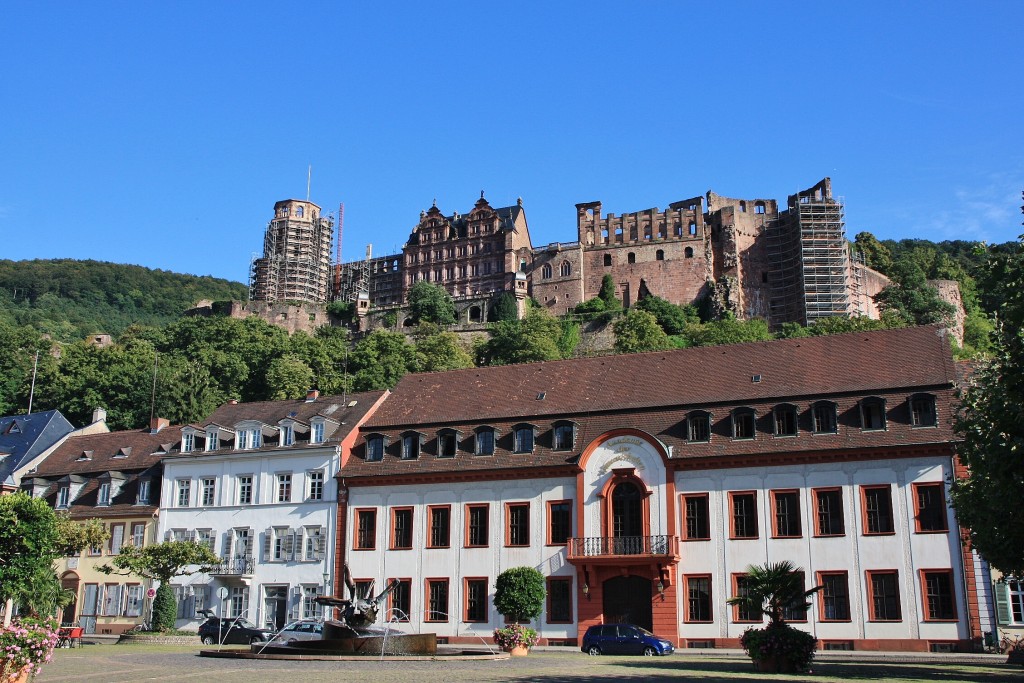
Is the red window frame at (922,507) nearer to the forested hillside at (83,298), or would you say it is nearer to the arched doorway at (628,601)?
the arched doorway at (628,601)

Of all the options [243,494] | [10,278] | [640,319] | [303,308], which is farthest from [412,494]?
[10,278]

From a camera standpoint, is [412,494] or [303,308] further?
[303,308]

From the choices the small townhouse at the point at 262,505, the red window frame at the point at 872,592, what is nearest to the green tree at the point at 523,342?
the small townhouse at the point at 262,505

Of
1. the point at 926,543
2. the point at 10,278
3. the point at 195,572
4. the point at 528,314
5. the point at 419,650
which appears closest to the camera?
the point at 419,650

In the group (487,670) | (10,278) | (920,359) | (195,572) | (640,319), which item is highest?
(10,278)

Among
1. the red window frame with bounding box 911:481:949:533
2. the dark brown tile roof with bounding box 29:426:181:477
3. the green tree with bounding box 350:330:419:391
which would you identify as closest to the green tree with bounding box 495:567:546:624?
the red window frame with bounding box 911:481:949:533

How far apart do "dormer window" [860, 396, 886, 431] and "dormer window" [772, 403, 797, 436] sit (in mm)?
2567

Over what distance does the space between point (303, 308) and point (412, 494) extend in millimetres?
95649

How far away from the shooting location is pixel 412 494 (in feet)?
152

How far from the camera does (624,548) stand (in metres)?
41.3

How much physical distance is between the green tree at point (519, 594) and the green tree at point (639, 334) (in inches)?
2403

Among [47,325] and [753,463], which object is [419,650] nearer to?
[753,463]

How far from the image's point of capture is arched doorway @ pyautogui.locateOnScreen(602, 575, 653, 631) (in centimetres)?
4103

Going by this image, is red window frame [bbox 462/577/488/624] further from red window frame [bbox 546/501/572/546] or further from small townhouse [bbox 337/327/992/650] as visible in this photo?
red window frame [bbox 546/501/572/546]
